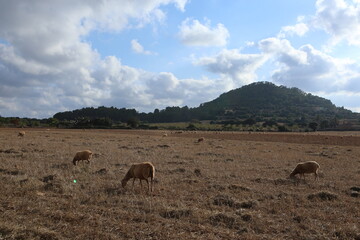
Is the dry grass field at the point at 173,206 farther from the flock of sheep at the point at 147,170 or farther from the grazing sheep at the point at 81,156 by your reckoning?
the grazing sheep at the point at 81,156

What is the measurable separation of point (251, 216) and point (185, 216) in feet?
7.13

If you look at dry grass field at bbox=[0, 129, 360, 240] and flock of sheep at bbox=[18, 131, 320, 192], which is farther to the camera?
flock of sheep at bbox=[18, 131, 320, 192]

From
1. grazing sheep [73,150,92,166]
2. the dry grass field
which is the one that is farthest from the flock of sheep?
the dry grass field

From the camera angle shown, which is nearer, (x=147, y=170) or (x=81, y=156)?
(x=147, y=170)

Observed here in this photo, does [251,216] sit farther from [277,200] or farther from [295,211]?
[277,200]

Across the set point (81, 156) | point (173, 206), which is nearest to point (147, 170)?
point (173, 206)

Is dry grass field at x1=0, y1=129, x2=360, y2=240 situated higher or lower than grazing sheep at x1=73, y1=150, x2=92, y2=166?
lower

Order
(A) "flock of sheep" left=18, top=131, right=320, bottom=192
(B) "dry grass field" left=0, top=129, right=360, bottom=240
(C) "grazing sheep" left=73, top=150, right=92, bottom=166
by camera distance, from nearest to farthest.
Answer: (B) "dry grass field" left=0, top=129, right=360, bottom=240 < (A) "flock of sheep" left=18, top=131, right=320, bottom=192 < (C) "grazing sheep" left=73, top=150, right=92, bottom=166

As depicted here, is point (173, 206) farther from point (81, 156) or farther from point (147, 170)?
point (81, 156)

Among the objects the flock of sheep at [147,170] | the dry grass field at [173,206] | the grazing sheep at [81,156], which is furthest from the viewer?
the grazing sheep at [81,156]

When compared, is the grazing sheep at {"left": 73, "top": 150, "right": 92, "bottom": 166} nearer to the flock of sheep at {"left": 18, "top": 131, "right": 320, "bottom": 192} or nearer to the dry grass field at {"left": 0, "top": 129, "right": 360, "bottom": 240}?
the flock of sheep at {"left": 18, "top": 131, "right": 320, "bottom": 192}

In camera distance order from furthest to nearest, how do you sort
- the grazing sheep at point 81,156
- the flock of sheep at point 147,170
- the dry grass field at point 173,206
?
1. the grazing sheep at point 81,156
2. the flock of sheep at point 147,170
3. the dry grass field at point 173,206

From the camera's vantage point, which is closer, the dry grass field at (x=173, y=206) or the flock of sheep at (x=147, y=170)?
the dry grass field at (x=173, y=206)

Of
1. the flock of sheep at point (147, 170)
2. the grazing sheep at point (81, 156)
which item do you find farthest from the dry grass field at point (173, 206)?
the grazing sheep at point (81, 156)
